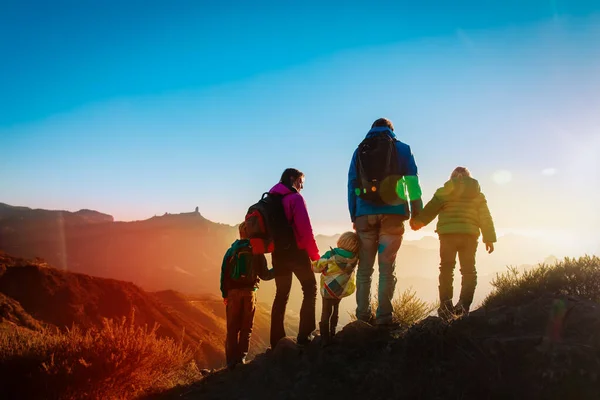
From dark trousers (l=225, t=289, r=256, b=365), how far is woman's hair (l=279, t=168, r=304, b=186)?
4.71ft

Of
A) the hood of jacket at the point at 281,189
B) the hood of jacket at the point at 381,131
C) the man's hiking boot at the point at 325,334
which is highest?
the hood of jacket at the point at 381,131

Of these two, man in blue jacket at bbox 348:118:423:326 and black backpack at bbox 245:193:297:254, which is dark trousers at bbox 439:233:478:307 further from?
black backpack at bbox 245:193:297:254

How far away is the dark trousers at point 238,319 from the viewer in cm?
518

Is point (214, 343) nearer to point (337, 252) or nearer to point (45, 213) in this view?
point (337, 252)

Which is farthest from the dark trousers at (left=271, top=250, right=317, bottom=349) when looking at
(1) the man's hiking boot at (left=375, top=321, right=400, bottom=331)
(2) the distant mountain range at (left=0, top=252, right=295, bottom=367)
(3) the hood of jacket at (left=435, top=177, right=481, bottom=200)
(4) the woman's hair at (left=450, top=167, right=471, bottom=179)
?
(2) the distant mountain range at (left=0, top=252, right=295, bottom=367)

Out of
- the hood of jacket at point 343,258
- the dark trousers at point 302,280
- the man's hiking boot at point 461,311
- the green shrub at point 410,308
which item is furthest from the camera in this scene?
the green shrub at point 410,308

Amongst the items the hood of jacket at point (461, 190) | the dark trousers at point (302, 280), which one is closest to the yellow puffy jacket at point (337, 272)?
the dark trousers at point (302, 280)

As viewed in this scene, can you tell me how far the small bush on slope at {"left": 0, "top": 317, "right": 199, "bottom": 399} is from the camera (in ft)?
14.8

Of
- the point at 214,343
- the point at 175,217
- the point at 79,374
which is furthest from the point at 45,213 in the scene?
the point at 79,374

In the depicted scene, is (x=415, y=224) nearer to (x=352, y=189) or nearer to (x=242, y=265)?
(x=352, y=189)

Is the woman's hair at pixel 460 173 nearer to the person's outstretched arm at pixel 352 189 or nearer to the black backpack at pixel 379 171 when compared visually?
the black backpack at pixel 379 171

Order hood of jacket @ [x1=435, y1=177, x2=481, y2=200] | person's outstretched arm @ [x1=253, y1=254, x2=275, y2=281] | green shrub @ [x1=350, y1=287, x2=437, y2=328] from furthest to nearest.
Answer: hood of jacket @ [x1=435, y1=177, x2=481, y2=200] < green shrub @ [x1=350, y1=287, x2=437, y2=328] < person's outstretched arm @ [x1=253, y1=254, x2=275, y2=281]

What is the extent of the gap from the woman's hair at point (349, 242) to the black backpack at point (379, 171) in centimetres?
44

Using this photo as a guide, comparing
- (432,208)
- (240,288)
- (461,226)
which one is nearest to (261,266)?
(240,288)
